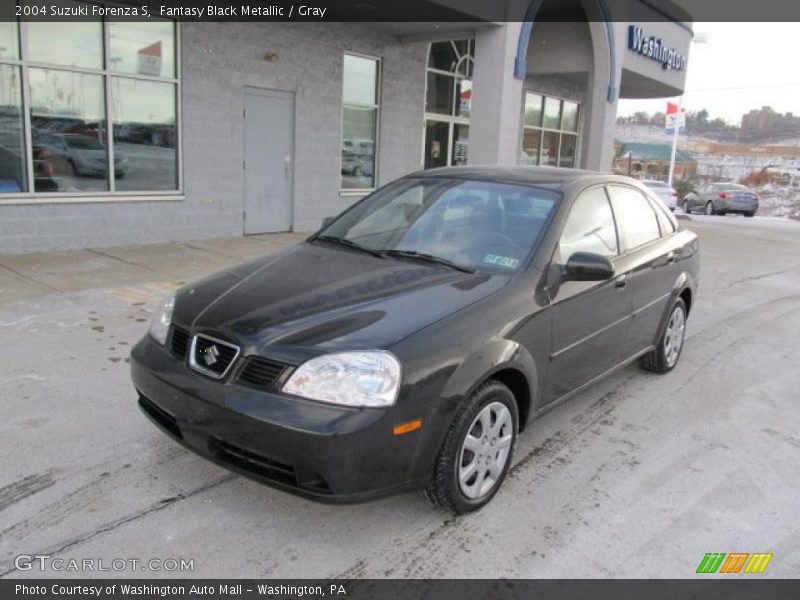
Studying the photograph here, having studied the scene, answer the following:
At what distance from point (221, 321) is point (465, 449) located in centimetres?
127

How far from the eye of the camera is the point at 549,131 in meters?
19.2

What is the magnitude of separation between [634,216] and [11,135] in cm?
731

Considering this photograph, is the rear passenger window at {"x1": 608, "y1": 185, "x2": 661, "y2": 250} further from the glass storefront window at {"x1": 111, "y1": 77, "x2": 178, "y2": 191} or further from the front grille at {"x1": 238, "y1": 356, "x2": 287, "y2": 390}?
the glass storefront window at {"x1": 111, "y1": 77, "x2": 178, "y2": 191}

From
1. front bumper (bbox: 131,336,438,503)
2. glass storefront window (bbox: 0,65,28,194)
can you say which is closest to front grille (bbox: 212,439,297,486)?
front bumper (bbox: 131,336,438,503)

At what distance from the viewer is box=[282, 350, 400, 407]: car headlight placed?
2791mm

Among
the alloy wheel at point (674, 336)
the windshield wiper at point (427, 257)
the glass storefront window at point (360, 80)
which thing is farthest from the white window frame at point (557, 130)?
the windshield wiper at point (427, 257)

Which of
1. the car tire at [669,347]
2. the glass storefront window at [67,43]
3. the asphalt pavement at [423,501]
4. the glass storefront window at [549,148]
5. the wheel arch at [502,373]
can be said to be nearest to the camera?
the asphalt pavement at [423,501]

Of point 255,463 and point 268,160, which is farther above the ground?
point 268,160

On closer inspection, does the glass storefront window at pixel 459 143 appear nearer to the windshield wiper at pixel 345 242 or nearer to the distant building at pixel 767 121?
the windshield wiper at pixel 345 242

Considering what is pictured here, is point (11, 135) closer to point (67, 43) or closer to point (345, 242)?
point (67, 43)

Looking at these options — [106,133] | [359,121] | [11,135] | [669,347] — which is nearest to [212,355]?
[669,347]

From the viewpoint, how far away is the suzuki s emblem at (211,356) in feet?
10.0

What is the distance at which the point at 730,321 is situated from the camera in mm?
7613

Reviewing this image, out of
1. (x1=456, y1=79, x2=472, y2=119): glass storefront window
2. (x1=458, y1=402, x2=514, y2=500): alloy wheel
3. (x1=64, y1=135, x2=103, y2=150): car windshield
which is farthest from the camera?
(x1=456, y1=79, x2=472, y2=119): glass storefront window
